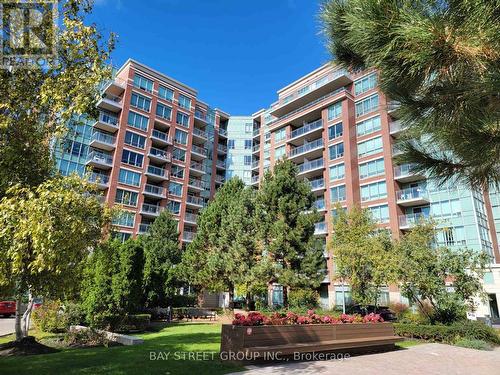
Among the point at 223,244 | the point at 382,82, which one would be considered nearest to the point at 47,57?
the point at 382,82

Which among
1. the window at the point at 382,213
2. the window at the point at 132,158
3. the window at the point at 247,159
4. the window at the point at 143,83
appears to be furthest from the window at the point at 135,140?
the window at the point at 382,213

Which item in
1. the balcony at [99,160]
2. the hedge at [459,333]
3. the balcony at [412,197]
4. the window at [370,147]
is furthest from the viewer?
the balcony at [99,160]

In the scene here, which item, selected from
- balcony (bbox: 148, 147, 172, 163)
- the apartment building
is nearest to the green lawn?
the apartment building

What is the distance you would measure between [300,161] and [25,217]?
160ft

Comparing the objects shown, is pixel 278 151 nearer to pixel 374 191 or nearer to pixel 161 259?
pixel 374 191

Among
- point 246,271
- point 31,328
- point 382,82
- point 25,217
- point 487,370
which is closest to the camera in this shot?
point 25,217

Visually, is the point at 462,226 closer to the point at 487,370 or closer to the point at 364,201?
the point at 364,201

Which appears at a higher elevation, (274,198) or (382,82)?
(274,198)

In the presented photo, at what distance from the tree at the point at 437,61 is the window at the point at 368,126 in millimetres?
39889

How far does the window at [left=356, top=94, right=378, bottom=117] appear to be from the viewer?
4578cm

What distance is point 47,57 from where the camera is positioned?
6.73 m

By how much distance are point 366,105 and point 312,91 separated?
8340mm

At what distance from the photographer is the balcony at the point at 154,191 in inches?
2000

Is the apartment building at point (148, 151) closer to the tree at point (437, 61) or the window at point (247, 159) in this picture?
the window at point (247, 159)
